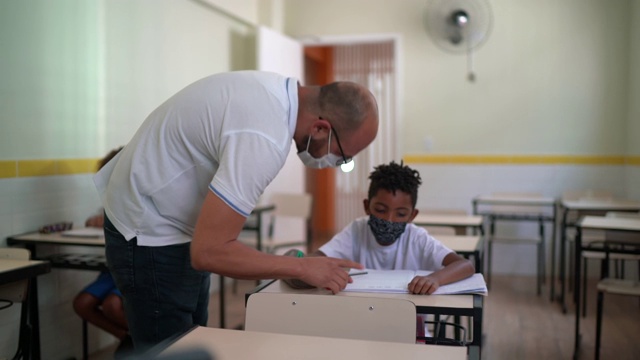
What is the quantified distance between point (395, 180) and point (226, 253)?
1211mm

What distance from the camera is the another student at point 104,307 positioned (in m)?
3.22

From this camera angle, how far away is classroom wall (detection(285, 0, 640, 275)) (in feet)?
19.0

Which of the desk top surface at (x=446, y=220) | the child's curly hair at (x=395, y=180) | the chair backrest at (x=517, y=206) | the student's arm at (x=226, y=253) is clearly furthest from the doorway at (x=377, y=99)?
the student's arm at (x=226, y=253)

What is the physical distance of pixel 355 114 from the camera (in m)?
1.52

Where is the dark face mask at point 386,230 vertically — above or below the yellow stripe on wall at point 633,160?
below

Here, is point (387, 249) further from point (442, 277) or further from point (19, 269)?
point (19, 269)

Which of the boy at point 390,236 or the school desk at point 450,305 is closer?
the school desk at point 450,305

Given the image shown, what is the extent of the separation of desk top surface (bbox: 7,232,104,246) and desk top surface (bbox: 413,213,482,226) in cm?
184

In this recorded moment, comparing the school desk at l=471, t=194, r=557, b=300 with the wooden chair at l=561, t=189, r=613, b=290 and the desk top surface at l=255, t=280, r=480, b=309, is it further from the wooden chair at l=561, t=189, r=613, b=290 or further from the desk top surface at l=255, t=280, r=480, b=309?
the desk top surface at l=255, t=280, r=480, b=309

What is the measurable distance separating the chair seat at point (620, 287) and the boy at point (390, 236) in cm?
138

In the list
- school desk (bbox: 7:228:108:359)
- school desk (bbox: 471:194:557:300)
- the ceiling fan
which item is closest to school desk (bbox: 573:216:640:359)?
school desk (bbox: 471:194:557:300)

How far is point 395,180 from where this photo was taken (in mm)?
2490

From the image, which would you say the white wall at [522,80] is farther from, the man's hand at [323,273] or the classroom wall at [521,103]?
the man's hand at [323,273]

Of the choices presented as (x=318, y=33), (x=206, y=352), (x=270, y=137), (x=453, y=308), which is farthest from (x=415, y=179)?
(x=318, y=33)
